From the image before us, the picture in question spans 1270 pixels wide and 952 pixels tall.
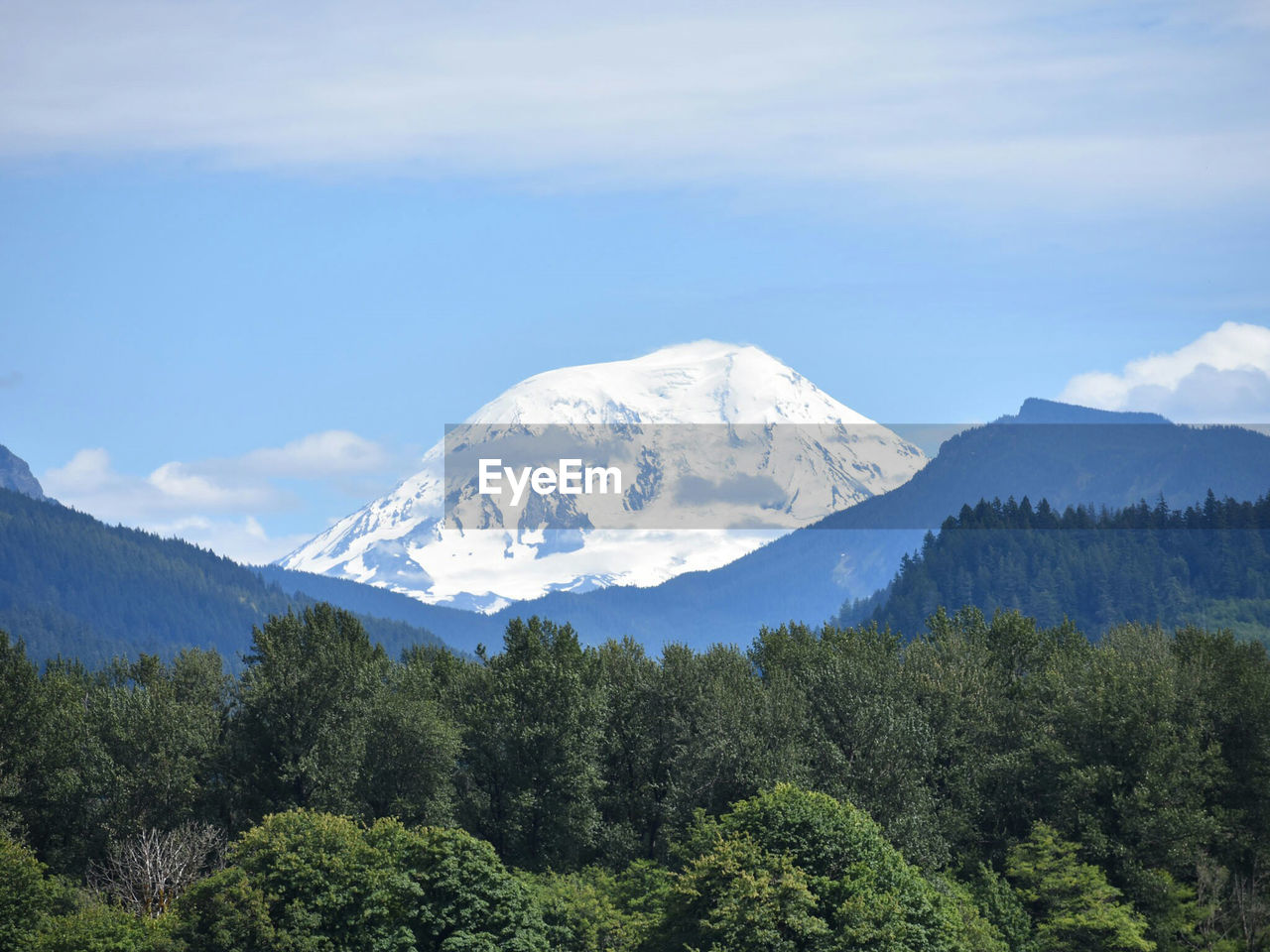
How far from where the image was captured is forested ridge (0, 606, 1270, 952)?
7588 cm

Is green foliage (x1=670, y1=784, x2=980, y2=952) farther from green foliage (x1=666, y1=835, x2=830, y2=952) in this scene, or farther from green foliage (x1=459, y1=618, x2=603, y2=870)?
green foliage (x1=459, y1=618, x2=603, y2=870)

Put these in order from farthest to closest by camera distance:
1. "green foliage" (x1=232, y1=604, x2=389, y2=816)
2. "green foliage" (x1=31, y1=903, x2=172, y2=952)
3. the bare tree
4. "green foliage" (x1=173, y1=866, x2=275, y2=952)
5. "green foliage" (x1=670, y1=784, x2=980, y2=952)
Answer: "green foliage" (x1=232, y1=604, x2=389, y2=816)
the bare tree
"green foliage" (x1=173, y1=866, x2=275, y2=952)
"green foliage" (x1=31, y1=903, x2=172, y2=952)
"green foliage" (x1=670, y1=784, x2=980, y2=952)

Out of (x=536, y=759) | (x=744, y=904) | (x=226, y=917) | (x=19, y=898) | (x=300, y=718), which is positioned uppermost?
(x=300, y=718)

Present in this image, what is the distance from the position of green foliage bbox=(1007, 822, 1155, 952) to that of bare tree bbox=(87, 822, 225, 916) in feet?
168

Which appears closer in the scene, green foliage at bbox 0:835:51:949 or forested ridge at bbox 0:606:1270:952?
forested ridge at bbox 0:606:1270:952

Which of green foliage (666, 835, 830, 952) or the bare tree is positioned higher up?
green foliage (666, 835, 830, 952)

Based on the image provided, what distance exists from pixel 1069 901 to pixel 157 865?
56.0 m

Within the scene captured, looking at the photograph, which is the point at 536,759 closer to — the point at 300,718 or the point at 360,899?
the point at 300,718

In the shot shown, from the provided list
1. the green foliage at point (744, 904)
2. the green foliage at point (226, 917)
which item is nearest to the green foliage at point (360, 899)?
the green foliage at point (226, 917)

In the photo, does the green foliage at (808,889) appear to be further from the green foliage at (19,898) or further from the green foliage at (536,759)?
the green foliage at (19,898)

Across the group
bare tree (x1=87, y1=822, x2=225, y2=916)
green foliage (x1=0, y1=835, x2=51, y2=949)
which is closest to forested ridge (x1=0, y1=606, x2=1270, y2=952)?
green foliage (x1=0, y1=835, x2=51, y2=949)

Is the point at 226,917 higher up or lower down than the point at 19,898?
higher up

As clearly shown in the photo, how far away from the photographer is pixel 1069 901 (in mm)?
86625

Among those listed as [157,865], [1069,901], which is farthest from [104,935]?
[1069,901]
